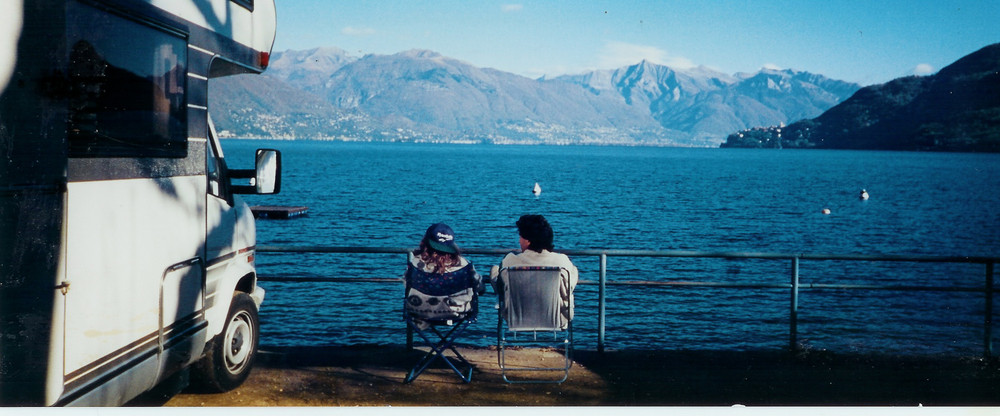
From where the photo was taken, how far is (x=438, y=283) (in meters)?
5.54

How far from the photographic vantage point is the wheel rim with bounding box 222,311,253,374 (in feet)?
17.3

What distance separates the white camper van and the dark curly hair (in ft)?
6.18

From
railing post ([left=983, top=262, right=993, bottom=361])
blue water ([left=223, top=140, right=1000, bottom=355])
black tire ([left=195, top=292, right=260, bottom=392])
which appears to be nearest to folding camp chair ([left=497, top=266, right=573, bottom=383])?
black tire ([left=195, top=292, right=260, bottom=392])

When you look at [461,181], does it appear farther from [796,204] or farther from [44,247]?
[44,247]

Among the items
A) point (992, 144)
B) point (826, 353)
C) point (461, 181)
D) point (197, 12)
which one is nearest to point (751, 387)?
point (826, 353)

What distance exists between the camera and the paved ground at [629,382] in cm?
546

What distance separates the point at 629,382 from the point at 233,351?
2.68 metres

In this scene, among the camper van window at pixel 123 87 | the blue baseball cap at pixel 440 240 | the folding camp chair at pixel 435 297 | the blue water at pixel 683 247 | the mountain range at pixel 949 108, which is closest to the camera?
the camper van window at pixel 123 87

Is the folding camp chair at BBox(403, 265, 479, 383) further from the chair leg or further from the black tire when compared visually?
the black tire

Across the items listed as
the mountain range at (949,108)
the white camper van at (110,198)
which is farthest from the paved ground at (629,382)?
the mountain range at (949,108)

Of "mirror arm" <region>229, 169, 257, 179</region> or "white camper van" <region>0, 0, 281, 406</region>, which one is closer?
"white camper van" <region>0, 0, 281, 406</region>

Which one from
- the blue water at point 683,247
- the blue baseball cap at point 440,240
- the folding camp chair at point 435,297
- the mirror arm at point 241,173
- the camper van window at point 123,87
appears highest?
the camper van window at point 123,87

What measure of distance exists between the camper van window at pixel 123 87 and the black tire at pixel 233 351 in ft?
4.35

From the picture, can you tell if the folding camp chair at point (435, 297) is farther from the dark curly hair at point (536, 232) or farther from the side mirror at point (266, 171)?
the side mirror at point (266, 171)
